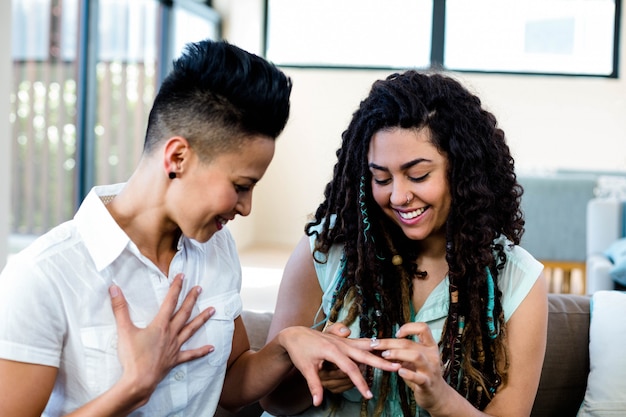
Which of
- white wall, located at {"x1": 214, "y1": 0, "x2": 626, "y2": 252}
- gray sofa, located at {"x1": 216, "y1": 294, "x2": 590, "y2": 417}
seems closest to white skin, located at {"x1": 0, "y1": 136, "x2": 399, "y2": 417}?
gray sofa, located at {"x1": 216, "y1": 294, "x2": 590, "y2": 417}

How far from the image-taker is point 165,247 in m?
1.38

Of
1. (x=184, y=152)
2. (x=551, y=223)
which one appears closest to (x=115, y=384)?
(x=184, y=152)

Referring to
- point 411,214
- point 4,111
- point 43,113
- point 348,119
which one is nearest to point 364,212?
point 411,214

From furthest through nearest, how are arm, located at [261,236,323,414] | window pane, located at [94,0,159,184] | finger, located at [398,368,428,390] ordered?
window pane, located at [94,0,159,184]
arm, located at [261,236,323,414]
finger, located at [398,368,428,390]

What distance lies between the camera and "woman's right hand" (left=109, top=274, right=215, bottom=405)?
3.99ft

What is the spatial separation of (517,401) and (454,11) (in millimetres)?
6784

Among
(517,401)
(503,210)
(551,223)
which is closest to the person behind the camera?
(517,401)

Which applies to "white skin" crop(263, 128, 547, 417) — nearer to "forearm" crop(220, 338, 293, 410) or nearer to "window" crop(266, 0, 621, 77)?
"forearm" crop(220, 338, 293, 410)

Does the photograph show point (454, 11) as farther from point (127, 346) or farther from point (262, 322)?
point (127, 346)

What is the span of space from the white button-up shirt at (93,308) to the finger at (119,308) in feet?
0.05

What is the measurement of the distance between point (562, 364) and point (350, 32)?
6463mm

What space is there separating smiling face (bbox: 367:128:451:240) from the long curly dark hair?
0.02 meters

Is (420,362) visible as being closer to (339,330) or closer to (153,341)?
(339,330)

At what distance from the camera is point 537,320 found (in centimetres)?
164
